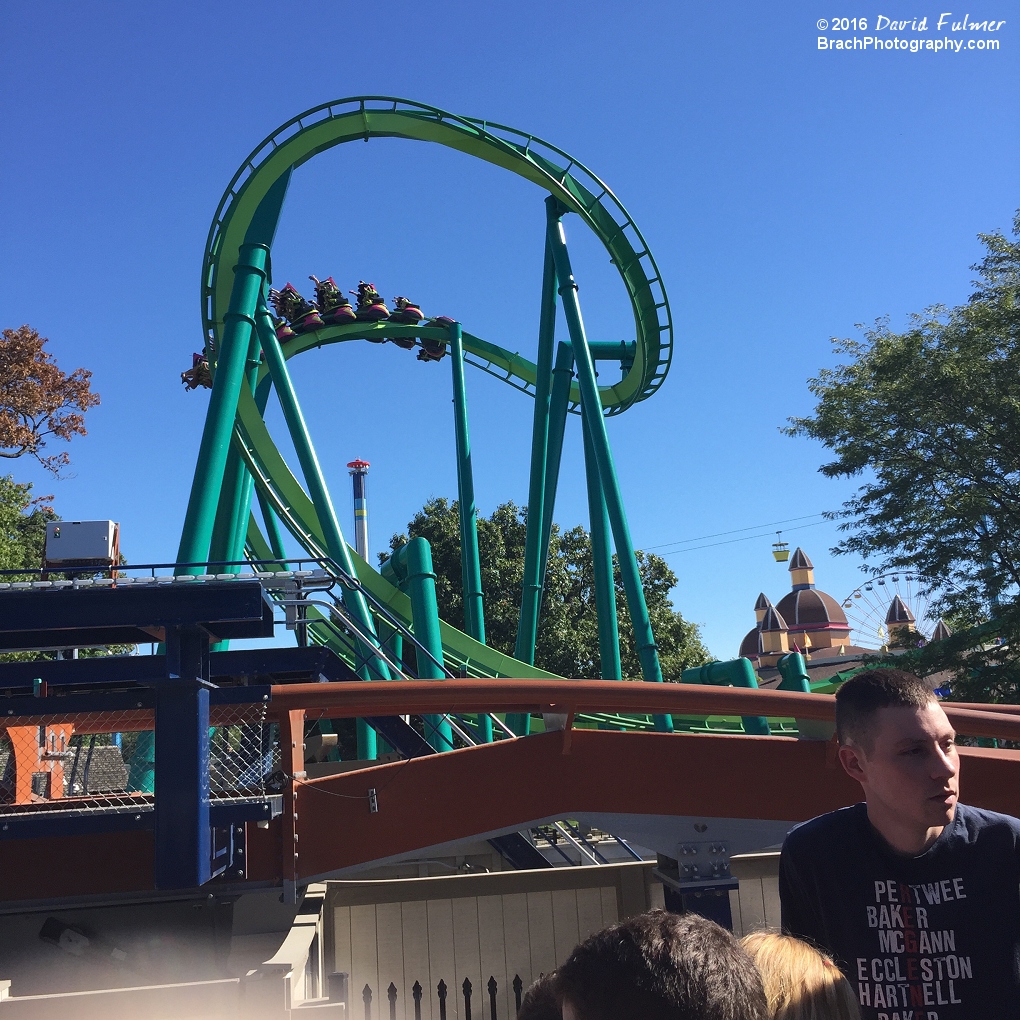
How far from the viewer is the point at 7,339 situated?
62.7 feet

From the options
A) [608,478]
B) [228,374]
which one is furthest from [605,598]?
[228,374]

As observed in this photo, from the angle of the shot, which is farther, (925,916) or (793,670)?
(793,670)

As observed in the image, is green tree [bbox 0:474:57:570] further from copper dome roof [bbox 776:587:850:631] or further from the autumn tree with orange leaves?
copper dome roof [bbox 776:587:850:631]

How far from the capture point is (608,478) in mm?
11047

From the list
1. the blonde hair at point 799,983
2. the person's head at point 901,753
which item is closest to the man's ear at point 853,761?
the person's head at point 901,753

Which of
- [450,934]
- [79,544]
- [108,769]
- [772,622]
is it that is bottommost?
[450,934]

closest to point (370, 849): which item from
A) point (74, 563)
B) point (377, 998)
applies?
point (377, 998)

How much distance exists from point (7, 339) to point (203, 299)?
1007cm

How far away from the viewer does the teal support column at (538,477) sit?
1294 centimetres

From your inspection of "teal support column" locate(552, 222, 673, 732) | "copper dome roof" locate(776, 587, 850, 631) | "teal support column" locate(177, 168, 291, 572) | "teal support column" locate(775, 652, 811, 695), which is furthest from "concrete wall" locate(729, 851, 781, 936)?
"copper dome roof" locate(776, 587, 850, 631)

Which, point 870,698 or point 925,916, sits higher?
point 870,698

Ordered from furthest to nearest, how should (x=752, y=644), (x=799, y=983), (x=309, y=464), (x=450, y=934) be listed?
(x=752, y=644) < (x=309, y=464) < (x=450, y=934) < (x=799, y=983)

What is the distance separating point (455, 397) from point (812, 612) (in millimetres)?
52966

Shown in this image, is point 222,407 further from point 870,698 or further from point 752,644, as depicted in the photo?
point 752,644
